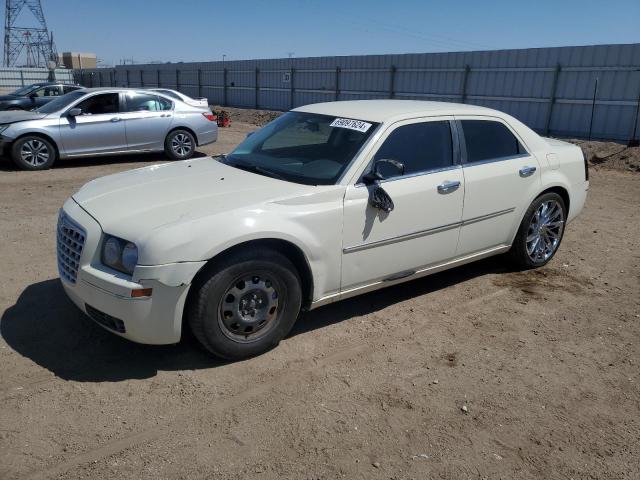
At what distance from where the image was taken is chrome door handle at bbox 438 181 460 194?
441 cm

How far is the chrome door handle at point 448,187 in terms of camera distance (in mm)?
4410

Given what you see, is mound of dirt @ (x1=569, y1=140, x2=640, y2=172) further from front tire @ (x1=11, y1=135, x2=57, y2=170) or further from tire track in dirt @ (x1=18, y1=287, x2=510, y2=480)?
front tire @ (x1=11, y1=135, x2=57, y2=170)

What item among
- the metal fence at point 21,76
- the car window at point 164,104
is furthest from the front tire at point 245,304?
the metal fence at point 21,76

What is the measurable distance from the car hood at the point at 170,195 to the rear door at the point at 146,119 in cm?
709

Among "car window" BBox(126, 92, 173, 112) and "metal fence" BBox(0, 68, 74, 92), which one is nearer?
"car window" BBox(126, 92, 173, 112)

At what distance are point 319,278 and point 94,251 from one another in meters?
1.48

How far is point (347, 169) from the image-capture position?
399 cm

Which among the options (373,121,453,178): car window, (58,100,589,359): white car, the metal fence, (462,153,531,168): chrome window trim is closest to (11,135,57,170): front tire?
(58,100,589,359): white car

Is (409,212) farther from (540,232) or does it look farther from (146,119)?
(146,119)

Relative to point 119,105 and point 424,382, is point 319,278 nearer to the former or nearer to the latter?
point 424,382

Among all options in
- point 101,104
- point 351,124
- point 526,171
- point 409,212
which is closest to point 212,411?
point 409,212

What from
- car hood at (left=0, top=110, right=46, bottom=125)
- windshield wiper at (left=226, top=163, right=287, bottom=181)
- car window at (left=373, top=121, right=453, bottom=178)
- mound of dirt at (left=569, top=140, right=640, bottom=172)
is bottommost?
mound of dirt at (left=569, top=140, right=640, bottom=172)

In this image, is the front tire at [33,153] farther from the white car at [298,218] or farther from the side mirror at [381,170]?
the side mirror at [381,170]

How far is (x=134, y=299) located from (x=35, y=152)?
332 inches
